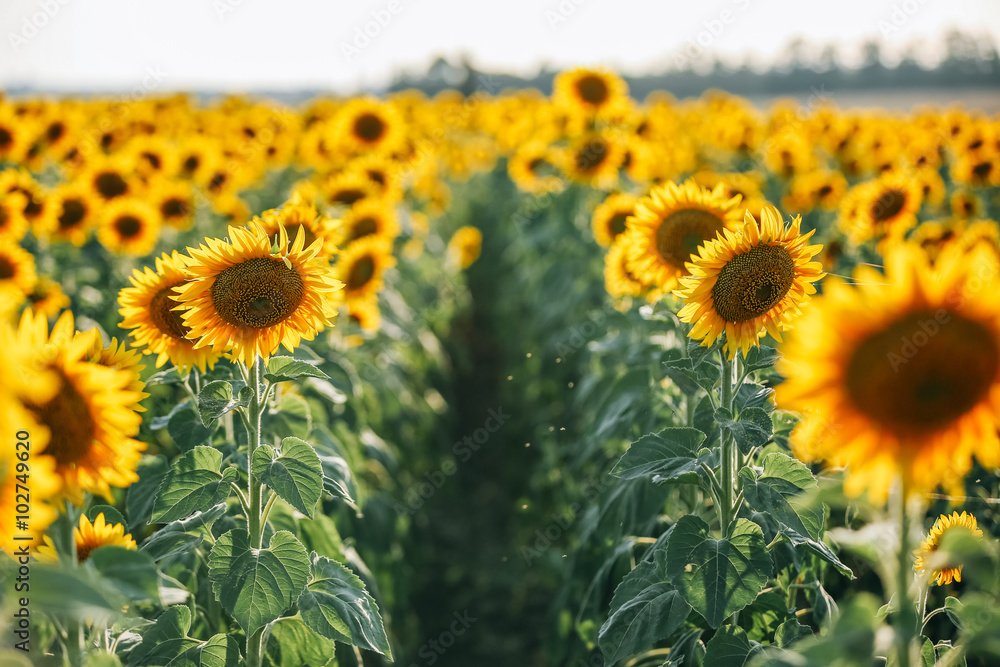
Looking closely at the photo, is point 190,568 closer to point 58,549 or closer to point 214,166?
point 58,549

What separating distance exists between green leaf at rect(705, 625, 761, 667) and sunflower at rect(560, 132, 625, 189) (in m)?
4.62

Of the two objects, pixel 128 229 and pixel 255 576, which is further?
pixel 128 229

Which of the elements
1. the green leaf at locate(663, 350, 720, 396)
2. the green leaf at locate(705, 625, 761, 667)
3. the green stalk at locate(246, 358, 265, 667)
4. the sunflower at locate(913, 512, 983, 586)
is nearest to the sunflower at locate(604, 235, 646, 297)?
the green leaf at locate(663, 350, 720, 396)

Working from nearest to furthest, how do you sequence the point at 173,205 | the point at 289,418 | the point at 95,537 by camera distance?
the point at 95,537
the point at 289,418
the point at 173,205

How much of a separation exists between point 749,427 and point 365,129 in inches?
233

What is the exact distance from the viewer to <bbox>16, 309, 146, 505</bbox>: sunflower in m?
1.54

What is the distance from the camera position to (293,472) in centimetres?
213

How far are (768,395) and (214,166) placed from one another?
247 inches

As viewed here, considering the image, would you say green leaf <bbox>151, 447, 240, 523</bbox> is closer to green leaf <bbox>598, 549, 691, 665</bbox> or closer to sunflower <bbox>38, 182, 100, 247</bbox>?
green leaf <bbox>598, 549, 691, 665</bbox>

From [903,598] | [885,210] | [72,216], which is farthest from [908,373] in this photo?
[72,216]

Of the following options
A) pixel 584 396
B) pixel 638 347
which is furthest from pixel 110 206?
pixel 638 347

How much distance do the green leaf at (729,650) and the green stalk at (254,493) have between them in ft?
4.42

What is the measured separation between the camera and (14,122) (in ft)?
24.3

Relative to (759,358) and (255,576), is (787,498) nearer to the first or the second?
(759,358)
